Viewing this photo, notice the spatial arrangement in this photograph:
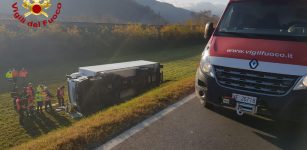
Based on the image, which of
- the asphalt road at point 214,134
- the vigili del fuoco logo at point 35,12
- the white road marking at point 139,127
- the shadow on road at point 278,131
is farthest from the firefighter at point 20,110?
the shadow on road at point 278,131

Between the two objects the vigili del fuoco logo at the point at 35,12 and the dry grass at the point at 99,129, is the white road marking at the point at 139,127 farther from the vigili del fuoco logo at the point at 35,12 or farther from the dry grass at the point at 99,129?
the vigili del fuoco logo at the point at 35,12

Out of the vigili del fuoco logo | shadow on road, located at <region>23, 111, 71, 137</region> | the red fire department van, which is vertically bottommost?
shadow on road, located at <region>23, 111, 71, 137</region>

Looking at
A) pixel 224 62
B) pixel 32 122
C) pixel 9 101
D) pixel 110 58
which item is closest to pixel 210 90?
pixel 224 62

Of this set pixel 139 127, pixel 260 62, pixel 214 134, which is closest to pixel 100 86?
pixel 139 127

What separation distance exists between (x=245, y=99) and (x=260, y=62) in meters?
0.66

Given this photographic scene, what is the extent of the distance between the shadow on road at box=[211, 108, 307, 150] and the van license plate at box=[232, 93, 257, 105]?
2.43 ft

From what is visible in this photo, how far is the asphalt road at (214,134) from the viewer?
461 cm

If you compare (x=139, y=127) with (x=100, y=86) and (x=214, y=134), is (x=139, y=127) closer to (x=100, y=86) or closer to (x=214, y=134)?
(x=214, y=134)

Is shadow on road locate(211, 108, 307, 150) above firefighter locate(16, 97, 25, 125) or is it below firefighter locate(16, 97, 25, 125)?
above

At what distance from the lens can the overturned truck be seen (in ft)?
35.9

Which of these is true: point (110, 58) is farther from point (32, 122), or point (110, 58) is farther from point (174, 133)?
point (174, 133)

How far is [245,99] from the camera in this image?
4.82 meters

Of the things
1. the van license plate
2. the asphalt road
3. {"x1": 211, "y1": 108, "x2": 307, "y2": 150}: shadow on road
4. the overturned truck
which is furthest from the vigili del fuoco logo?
the van license plate

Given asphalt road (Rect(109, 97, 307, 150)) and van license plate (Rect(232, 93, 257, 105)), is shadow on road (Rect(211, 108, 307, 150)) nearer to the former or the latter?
asphalt road (Rect(109, 97, 307, 150))
